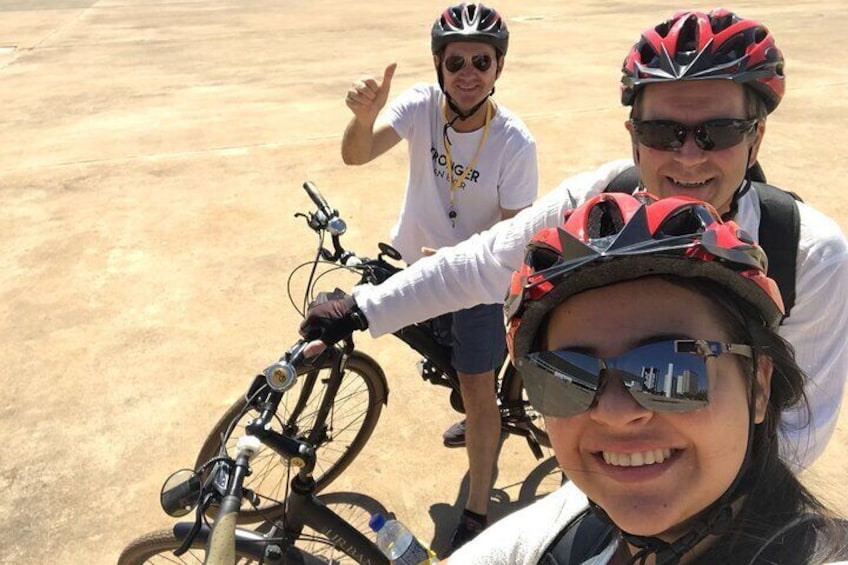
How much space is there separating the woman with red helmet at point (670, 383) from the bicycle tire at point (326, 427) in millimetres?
1853

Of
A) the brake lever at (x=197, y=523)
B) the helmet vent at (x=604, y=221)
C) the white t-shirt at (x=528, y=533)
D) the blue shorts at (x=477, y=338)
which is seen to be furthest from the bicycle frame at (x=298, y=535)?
the helmet vent at (x=604, y=221)

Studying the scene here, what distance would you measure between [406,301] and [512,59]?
37.2 ft

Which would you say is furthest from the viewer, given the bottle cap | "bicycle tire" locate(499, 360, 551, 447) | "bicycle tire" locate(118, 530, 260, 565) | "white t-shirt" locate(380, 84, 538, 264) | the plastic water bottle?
"bicycle tire" locate(499, 360, 551, 447)

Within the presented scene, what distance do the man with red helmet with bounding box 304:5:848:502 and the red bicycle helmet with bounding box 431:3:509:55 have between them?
4.10 ft

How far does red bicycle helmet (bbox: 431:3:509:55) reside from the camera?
3373 millimetres

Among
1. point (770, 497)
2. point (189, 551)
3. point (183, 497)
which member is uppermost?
point (770, 497)

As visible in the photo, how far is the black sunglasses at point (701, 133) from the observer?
76.0 inches

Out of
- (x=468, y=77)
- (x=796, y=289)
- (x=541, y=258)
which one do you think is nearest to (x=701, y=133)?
(x=796, y=289)

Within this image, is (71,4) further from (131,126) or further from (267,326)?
(267,326)

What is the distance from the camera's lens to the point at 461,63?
3363 mm

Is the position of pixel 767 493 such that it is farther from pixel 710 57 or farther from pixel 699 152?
pixel 710 57

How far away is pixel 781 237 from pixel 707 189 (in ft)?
0.80

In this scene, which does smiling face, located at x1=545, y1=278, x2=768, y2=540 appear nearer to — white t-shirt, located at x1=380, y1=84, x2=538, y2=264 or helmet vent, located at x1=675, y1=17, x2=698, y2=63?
helmet vent, located at x1=675, y1=17, x2=698, y2=63

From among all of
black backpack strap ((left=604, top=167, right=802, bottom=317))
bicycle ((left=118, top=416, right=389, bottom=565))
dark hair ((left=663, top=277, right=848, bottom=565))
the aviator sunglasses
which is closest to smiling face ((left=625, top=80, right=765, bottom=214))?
black backpack strap ((left=604, top=167, right=802, bottom=317))
